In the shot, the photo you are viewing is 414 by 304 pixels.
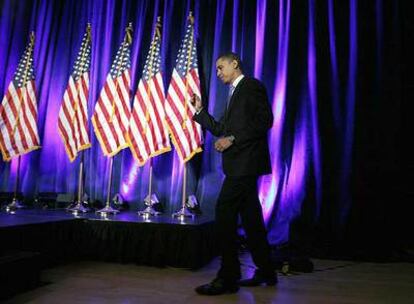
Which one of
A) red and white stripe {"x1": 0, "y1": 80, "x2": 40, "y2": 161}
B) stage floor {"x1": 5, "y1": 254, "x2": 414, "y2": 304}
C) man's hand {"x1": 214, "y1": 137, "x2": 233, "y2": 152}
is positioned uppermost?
red and white stripe {"x1": 0, "y1": 80, "x2": 40, "y2": 161}

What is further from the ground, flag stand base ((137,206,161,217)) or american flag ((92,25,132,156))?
american flag ((92,25,132,156))

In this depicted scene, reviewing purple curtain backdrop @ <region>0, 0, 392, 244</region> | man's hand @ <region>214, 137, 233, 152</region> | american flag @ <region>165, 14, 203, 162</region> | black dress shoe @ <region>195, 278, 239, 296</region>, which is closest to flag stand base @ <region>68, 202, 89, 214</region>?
purple curtain backdrop @ <region>0, 0, 392, 244</region>

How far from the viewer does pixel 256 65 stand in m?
4.12

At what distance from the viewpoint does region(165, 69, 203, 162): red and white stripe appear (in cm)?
384

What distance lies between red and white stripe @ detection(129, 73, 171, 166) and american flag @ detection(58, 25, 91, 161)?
0.56 meters

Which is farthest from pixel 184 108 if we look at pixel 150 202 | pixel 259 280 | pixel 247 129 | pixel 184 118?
pixel 259 280

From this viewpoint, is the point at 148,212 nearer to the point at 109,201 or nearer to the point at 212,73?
the point at 109,201

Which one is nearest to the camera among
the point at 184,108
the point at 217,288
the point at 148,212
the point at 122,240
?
the point at 217,288

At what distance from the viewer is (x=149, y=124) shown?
401cm

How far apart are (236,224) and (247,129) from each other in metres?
0.56

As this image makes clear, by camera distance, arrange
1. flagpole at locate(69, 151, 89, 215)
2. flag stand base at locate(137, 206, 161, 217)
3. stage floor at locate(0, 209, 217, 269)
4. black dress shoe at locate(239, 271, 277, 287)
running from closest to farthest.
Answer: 1. black dress shoe at locate(239, 271, 277, 287)
2. stage floor at locate(0, 209, 217, 269)
3. flag stand base at locate(137, 206, 161, 217)
4. flagpole at locate(69, 151, 89, 215)

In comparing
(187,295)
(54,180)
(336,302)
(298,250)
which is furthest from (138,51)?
(336,302)

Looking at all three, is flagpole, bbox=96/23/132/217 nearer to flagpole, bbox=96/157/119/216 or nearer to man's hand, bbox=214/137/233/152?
flagpole, bbox=96/157/119/216

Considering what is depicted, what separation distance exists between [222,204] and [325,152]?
6.17ft
